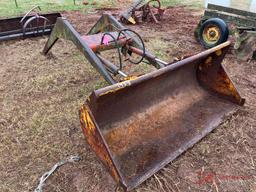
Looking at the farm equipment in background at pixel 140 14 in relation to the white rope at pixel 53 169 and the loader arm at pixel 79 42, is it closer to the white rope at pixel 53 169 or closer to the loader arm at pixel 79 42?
the loader arm at pixel 79 42

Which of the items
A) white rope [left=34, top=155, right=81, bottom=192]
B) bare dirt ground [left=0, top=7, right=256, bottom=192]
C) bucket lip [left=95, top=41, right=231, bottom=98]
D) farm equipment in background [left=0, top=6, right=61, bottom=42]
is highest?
bucket lip [left=95, top=41, right=231, bottom=98]

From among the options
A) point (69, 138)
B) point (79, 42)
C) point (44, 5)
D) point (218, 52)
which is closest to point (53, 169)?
point (69, 138)

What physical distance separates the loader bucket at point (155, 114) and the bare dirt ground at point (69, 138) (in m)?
0.15

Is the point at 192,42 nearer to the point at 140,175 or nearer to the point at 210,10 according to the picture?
the point at 210,10

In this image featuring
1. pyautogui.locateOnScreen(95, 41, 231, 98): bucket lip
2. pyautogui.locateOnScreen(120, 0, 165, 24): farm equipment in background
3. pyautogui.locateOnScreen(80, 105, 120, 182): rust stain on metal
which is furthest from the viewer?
pyautogui.locateOnScreen(120, 0, 165, 24): farm equipment in background

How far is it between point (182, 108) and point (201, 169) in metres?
0.80

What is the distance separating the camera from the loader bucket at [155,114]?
2564 millimetres

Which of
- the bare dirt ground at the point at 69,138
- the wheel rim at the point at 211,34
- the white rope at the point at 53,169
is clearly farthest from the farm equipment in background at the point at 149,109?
the wheel rim at the point at 211,34

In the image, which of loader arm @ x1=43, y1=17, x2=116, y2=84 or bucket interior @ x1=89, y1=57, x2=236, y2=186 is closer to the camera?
bucket interior @ x1=89, y1=57, x2=236, y2=186

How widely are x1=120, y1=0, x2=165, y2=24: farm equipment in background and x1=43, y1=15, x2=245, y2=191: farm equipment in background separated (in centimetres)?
347

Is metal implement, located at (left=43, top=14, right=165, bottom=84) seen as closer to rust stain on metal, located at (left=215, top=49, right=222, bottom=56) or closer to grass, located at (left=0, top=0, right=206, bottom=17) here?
→ rust stain on metal, located at (left=215, top=49, right=222, bottom=56)

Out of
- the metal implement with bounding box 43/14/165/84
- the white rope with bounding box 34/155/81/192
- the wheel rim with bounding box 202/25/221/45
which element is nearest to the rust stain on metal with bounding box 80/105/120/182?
the white rope with bounding box 34/155/81/192

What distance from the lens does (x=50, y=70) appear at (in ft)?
15.7

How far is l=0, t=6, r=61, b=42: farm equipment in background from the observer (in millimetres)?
5800
